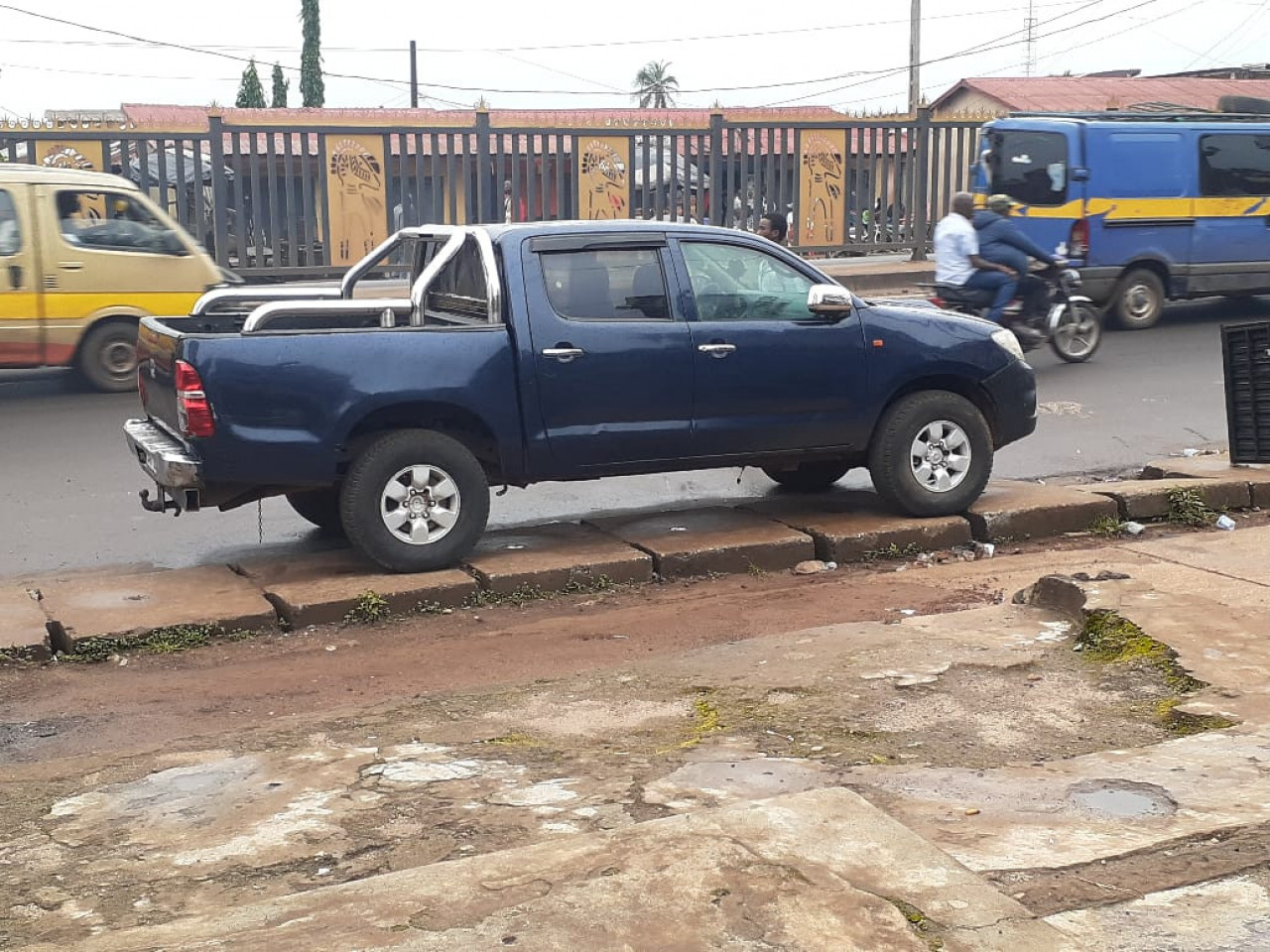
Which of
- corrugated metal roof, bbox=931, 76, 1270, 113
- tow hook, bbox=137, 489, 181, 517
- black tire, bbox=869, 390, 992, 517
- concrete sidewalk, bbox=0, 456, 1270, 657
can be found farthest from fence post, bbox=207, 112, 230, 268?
corrugated metal roof, bbox=931, 76, 1270, 113

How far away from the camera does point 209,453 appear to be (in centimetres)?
707

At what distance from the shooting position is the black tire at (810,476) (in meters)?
9.35

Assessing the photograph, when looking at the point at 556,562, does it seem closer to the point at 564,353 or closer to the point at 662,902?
the point at 564,353

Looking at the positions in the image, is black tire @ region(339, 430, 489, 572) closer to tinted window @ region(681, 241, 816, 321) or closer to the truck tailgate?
the truck tailgate

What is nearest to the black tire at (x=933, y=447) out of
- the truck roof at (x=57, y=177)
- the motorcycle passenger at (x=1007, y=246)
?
the motorcycle passenger at (x=1007, y=246)

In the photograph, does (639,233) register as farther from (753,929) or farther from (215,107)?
(215,107)

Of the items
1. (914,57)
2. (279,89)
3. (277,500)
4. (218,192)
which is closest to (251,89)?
(279,89)

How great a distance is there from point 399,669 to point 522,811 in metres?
2.12

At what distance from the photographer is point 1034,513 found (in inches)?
342

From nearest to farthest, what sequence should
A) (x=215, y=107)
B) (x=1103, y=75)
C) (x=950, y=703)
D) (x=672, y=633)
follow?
(x=950, y=703)
(x=672, y=633)
(x=215, y=107)
(x=1103, y=75)

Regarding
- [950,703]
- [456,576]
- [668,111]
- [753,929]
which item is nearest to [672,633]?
[456,576]

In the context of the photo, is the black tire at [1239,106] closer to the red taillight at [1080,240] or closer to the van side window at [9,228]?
the red taillight at [1080,240]

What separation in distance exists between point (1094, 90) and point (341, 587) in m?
37.1

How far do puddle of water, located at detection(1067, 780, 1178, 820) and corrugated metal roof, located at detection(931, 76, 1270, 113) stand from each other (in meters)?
33.6
